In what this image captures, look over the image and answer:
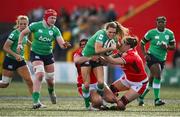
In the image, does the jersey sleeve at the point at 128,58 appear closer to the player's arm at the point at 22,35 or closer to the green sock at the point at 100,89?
the green sock at the point at 100,89

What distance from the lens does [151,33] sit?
19.7 meters

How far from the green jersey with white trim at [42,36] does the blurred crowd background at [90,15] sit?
14.4 metres

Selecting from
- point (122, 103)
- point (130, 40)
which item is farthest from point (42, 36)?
point (122, 103)

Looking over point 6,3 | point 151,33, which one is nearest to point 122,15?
point 6,3

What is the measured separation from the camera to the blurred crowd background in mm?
34125

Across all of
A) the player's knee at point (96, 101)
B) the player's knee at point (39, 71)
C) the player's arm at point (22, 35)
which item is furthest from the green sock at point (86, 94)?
the player's arm at point (22, 35)

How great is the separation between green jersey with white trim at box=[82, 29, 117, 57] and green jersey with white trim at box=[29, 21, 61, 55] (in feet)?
3.32

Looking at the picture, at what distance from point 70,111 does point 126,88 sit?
1.93 m

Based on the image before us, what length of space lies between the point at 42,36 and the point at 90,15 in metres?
17.6

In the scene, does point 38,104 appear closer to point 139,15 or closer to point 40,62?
point 40,62

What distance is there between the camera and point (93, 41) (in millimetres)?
16453

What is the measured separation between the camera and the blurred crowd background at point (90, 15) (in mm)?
34125

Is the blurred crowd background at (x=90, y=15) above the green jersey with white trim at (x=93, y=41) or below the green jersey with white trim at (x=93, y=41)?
above

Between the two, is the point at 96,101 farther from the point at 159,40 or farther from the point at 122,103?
the point at 159,40
